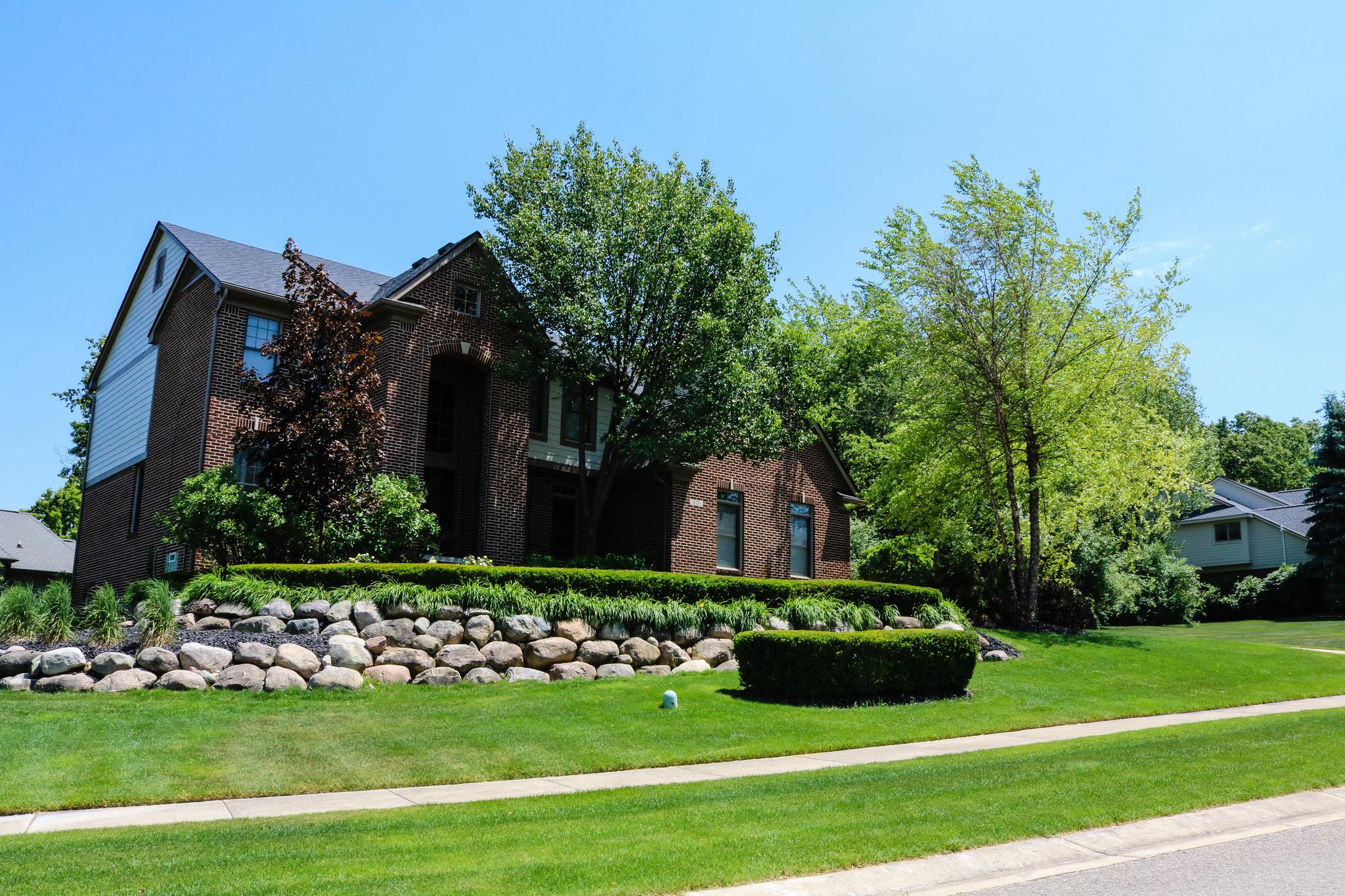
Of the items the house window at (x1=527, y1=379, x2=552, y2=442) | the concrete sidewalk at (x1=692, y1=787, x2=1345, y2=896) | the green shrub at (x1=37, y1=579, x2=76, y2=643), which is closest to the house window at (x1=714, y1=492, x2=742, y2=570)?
the house window at (x1=527, y1=379, x2=552, y2=442)

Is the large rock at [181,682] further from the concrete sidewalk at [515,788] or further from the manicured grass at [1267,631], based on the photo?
the manicured grass at [1267,631]

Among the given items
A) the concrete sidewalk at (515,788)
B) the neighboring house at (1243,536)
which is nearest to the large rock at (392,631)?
the concrete sidewalk at (515,788)

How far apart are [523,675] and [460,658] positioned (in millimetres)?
1087

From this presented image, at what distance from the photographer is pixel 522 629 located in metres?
16.2

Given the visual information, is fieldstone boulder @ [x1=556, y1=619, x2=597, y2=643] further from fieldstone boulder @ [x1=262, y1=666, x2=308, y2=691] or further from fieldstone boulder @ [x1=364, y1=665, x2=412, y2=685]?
fieldstone boulder @ [x1=262, y1=666, x2=308, y2=691]

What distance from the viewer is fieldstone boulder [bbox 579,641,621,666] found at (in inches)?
661

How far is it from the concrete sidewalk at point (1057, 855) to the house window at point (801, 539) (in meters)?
19.4

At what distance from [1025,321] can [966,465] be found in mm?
4247

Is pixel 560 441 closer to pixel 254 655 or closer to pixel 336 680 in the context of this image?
pixel 336 680

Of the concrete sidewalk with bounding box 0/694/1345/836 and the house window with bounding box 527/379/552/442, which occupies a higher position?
the house window with bounding box 527/379/552/442

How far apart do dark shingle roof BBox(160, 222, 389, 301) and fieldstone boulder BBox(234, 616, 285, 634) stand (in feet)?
30.1

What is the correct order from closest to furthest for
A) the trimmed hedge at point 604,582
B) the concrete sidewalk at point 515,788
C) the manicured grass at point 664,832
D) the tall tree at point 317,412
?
the manicured grass at point 664,832 < the concrete sidewalk at point 515,788 < the trimmed hedge at point 604,582 < the tall tree at point 317,412

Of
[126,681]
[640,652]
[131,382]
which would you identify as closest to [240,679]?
[126,681]

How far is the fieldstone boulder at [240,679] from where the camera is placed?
44.2 ft
